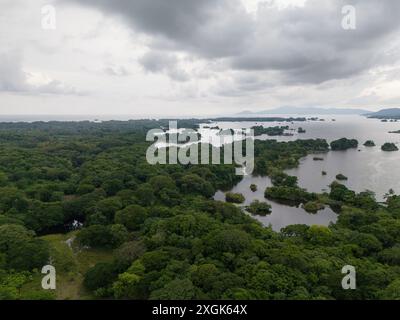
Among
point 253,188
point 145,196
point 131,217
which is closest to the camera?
point 131,217

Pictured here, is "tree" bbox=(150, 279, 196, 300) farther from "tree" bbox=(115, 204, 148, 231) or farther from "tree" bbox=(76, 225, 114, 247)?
"tree" bbox=(115, 204, 148, 231)

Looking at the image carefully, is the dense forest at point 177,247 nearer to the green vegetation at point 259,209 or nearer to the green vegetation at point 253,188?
the green vegetation at point 259,209

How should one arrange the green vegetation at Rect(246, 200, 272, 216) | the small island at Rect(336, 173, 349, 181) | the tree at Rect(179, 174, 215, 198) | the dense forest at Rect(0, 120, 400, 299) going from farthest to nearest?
the small island at Rect(336, 173, 349, 181) < the tree at Rect(179, 174, 215, 198) < the green vegetation at Rect(246, 200, 272, 216) < the dense forest at Rect(0, 120, 400, 299)

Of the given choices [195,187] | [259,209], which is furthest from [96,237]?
[259,209]

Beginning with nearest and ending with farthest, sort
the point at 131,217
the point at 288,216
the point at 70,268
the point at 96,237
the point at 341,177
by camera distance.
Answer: the point at 70,268
the point at 96,237
the point at 131,217
the point at 288,216
the point at 341,177

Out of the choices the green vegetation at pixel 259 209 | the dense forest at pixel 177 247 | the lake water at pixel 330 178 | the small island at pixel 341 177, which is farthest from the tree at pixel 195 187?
the small island at pixel 341 177

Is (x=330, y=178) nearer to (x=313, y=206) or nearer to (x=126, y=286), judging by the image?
(x=313, y=206)

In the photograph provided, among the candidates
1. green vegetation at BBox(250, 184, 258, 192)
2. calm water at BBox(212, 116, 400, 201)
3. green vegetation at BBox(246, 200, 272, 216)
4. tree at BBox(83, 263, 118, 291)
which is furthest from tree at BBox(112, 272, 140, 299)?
calm water at BBox(212, 116, 400, 201)

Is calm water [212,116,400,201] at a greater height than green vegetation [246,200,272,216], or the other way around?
calm water [212,116,400,201]
